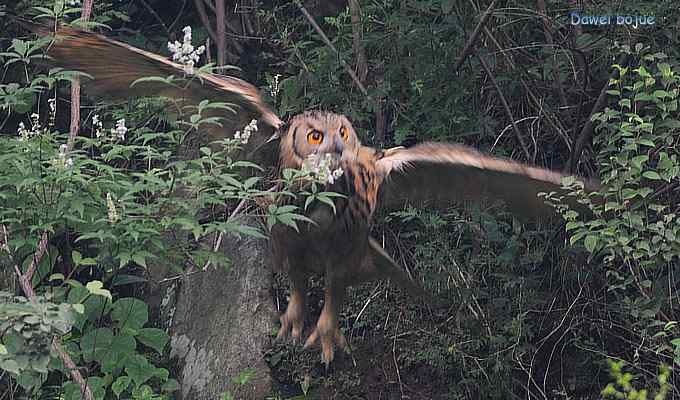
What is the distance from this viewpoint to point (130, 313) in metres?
4.79

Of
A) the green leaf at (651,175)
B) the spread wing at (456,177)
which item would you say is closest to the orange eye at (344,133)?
the spread wing at (456,177)

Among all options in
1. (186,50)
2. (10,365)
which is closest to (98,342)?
(10,365)

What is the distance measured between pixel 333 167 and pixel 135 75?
2.68ft

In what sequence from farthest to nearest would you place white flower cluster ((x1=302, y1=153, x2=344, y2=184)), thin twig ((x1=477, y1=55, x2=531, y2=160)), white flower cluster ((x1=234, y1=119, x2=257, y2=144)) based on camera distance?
thin twig ((x1=477, y1=55, x2=531, y2=160))
white flower cluster ((x1=234, y1=119, x2=257, y2=144))
white flower cluster ((x1=302, y1=153, x2=344, y2=184))

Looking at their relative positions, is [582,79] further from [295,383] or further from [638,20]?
[295,383]

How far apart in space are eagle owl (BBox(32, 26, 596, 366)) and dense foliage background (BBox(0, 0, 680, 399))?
0.40 metres

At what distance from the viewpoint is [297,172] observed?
8.71 feet

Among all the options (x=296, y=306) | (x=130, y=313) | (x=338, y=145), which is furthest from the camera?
(x=130, y=313)

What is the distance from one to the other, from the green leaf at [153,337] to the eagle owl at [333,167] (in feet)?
5.37

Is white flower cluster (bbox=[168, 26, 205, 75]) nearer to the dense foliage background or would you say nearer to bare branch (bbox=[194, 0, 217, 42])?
the dense foliage background

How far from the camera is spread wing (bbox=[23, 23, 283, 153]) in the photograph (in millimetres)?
3090

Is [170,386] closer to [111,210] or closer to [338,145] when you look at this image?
[111,210]

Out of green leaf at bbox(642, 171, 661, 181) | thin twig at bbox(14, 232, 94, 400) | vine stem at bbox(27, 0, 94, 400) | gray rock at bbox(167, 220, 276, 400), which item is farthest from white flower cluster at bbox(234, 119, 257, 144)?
gray rock at bbox(167, 220, 276, 400)

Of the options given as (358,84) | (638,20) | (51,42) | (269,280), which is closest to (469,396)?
(269,280)
